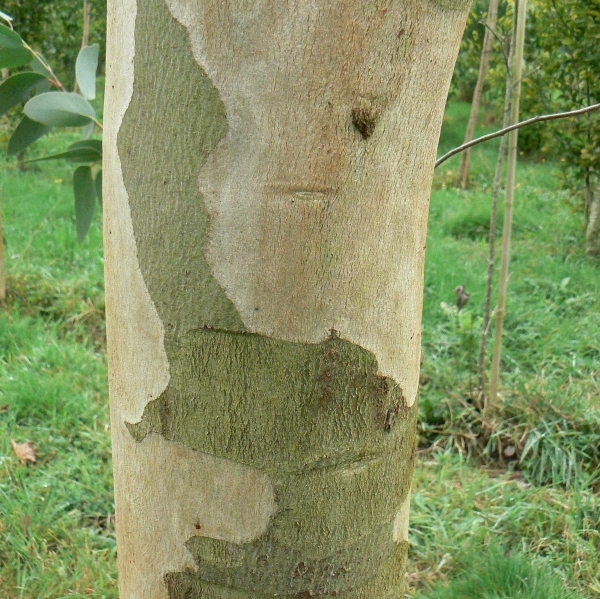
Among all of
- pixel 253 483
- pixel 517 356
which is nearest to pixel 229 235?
pixel 253 483

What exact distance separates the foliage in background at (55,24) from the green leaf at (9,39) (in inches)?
192

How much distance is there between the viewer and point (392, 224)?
64 centimetres

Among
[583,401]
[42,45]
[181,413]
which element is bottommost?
[583,401]

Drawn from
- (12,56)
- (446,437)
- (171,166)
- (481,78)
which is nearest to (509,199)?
(446,437)

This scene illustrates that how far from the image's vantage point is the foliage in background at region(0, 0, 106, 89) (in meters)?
5.68

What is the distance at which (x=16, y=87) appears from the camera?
120 cm

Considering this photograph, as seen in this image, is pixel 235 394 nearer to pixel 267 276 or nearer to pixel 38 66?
pixel 267 276

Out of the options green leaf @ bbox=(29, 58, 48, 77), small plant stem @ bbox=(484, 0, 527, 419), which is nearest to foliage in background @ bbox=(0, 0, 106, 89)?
small plant stem @ bbox=(484, 0, 527, 419)

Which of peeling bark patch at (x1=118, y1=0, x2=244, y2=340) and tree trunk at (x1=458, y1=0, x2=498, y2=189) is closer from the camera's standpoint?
peeling bark patch at (x1=118, y1=0, x2=244, y2=340)

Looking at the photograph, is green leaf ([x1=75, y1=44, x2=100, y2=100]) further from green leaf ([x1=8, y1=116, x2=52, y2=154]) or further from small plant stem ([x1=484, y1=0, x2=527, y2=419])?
small plant stem ([x1=484, y1=0, x2=527, y2=419])

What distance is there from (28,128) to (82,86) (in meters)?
0.20

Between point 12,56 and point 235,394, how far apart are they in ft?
2.59

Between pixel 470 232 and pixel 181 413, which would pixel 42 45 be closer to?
pixel 470 232

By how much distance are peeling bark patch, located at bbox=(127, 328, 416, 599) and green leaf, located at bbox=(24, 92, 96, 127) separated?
58 centimetres
